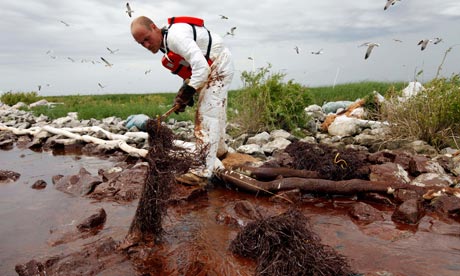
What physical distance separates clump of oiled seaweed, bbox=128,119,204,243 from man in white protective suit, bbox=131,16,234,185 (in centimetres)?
Result: 103

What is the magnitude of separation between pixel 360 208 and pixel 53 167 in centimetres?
506

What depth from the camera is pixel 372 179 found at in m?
4.62

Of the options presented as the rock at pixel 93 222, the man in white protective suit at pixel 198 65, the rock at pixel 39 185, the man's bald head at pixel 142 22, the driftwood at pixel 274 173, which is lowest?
the rock at pixel 39 185

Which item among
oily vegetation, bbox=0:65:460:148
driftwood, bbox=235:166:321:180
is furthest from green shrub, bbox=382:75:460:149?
driftwood, bbox=235:166:321:180

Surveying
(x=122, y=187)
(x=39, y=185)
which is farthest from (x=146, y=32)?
(x=39, y=185)

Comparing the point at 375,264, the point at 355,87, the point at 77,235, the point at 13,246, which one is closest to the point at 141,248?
the point at 77,235

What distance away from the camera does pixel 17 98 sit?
2162cm

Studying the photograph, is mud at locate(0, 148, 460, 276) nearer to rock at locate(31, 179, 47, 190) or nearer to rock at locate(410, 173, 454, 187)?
rock at locate(31, 179, 47, 190)

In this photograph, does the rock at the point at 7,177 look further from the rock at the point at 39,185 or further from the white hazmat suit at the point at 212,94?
the white hazmat suit at the point at 212,94

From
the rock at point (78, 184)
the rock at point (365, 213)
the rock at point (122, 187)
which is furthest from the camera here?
the rock at point (78, 184)

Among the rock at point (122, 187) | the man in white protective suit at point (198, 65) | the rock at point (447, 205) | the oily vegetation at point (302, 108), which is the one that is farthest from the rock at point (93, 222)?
the oily vegetation at point (302, 108)

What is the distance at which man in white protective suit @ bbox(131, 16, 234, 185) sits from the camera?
4164mm

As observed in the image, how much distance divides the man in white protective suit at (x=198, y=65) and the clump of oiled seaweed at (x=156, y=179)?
3.39ft

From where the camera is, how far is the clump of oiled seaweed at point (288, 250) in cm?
241
